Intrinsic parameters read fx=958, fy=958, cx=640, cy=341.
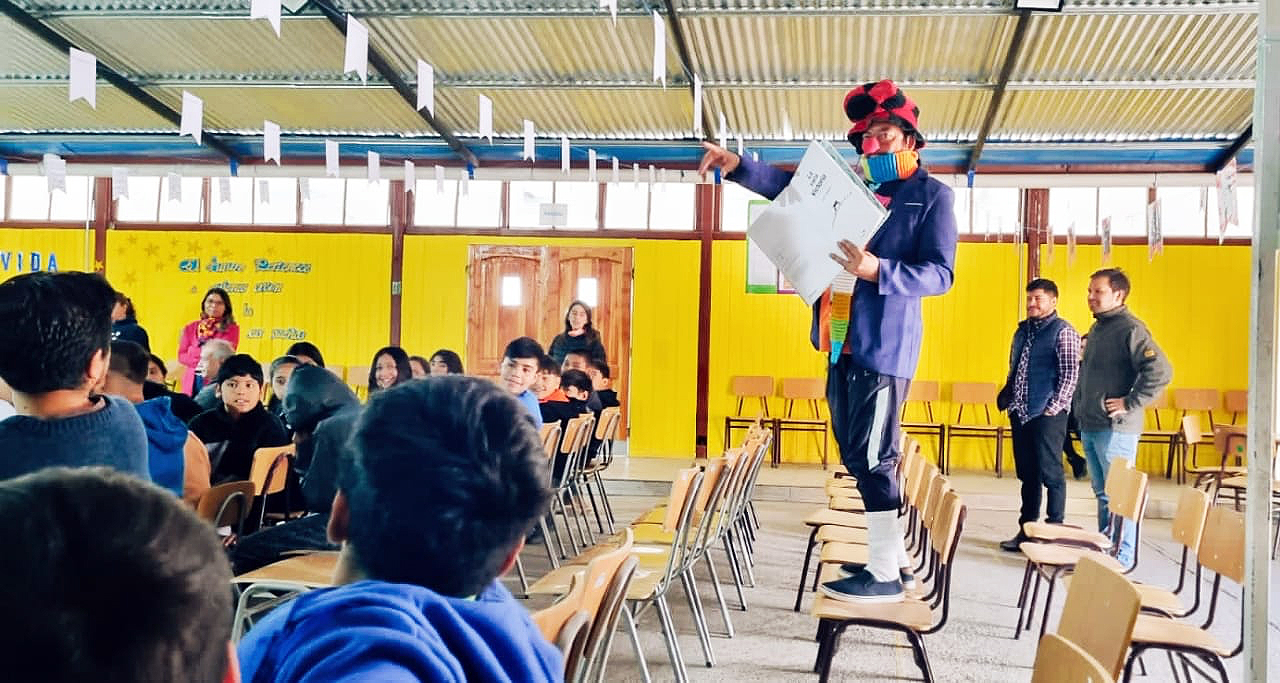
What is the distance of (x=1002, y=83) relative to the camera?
786 centimetres

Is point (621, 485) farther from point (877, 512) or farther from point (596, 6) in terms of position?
point (877, 512)

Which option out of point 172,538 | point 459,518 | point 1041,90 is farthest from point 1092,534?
point 1041,90

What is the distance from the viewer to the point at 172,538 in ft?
1.77

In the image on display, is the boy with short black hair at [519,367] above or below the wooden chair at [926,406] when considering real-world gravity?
above

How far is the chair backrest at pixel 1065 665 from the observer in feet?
4.56

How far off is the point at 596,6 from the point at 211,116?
4882mm

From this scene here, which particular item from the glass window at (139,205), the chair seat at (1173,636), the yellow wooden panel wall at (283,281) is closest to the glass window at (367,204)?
the yellow wooden panel wall at (283,281)

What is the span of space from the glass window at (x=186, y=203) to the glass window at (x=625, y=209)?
15.8 feet

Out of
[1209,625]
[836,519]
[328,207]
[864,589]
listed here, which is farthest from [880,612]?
[328,207]

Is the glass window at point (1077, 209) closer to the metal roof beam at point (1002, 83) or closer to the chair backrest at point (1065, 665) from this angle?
the metal roof beam at point (1002, 83)

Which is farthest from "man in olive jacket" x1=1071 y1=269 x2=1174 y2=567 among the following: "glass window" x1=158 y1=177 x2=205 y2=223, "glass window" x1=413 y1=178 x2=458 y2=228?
"glass window" x1=158 y1=177 x2=205 y2=223

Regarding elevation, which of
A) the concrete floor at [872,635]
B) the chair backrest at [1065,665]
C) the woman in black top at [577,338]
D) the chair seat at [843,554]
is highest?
the woman in black top at [577,338]

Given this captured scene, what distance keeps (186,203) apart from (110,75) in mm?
2978

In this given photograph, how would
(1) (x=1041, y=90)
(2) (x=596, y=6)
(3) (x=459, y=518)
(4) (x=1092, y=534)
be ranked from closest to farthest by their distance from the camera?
1. (3) (x=459, y=518)
2. (4) (x=1092, y=534)
3. (2) (x=596, y=6)
4. (1) (x=1041, y=90)
